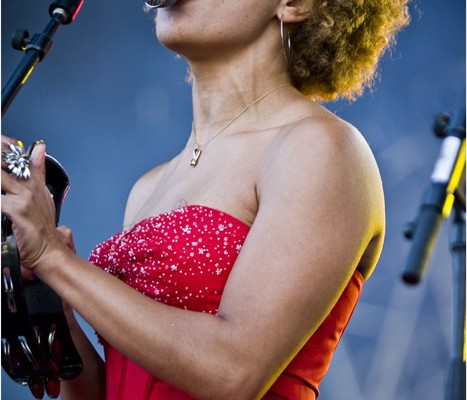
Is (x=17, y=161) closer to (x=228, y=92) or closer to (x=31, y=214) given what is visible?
(x=31, y=214)

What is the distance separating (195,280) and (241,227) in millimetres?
116

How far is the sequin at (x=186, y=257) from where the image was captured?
5.18ft

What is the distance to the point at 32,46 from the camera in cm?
147

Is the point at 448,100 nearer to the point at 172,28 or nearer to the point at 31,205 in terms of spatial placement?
the point at 172,28

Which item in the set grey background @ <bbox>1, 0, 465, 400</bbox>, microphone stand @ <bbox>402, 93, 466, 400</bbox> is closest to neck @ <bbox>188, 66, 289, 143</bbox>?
microphone stand @ <bbox>402, 93, 466, 400</bbox>

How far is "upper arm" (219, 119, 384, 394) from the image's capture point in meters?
1.41

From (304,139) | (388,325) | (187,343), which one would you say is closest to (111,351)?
(187,343)

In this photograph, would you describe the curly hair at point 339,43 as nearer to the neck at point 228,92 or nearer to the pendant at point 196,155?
the neck at point 228,92

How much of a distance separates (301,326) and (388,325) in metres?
1.83

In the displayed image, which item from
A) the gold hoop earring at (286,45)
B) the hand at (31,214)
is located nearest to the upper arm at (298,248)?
the hand at (31,214)

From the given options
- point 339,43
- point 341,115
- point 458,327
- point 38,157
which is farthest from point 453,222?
point 341,115

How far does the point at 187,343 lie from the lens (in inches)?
54.4

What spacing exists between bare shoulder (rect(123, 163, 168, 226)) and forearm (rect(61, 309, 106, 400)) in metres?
A: 0.30

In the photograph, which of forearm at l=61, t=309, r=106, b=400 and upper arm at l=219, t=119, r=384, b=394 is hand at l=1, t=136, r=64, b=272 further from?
forearm at l=61, t=309, r=106, b=400
